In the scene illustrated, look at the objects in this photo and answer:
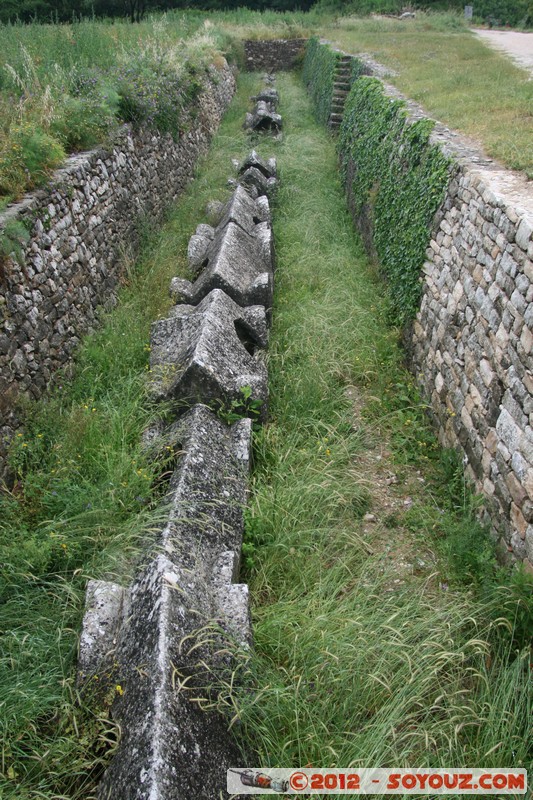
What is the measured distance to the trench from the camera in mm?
2709

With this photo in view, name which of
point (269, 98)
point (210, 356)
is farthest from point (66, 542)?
point (269, 98)

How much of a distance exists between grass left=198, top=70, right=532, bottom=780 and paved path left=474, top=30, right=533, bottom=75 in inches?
315

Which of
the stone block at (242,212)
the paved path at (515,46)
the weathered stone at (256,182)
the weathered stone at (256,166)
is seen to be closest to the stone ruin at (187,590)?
the stone block at (242,212)

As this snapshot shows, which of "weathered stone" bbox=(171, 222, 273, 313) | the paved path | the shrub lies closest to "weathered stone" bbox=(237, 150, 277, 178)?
"weathered stone" bbox=(171, 222, 273, 313)

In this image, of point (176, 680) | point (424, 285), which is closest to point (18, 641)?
point (176, 680)

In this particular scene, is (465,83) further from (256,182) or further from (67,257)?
(67,257)

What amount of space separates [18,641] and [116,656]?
0.51 meters

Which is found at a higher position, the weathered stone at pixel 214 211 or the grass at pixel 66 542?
the weathered stone at pixel 214 211

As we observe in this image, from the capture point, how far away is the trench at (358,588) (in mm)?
2709

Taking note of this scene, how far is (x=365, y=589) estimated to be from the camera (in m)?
3.54

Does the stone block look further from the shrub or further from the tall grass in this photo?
the shrub

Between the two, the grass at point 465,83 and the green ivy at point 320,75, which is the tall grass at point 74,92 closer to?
the green ivy at point 320,75

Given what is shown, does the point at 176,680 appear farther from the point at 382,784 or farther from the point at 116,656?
the point at 382,784

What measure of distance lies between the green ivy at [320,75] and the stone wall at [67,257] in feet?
24.9
